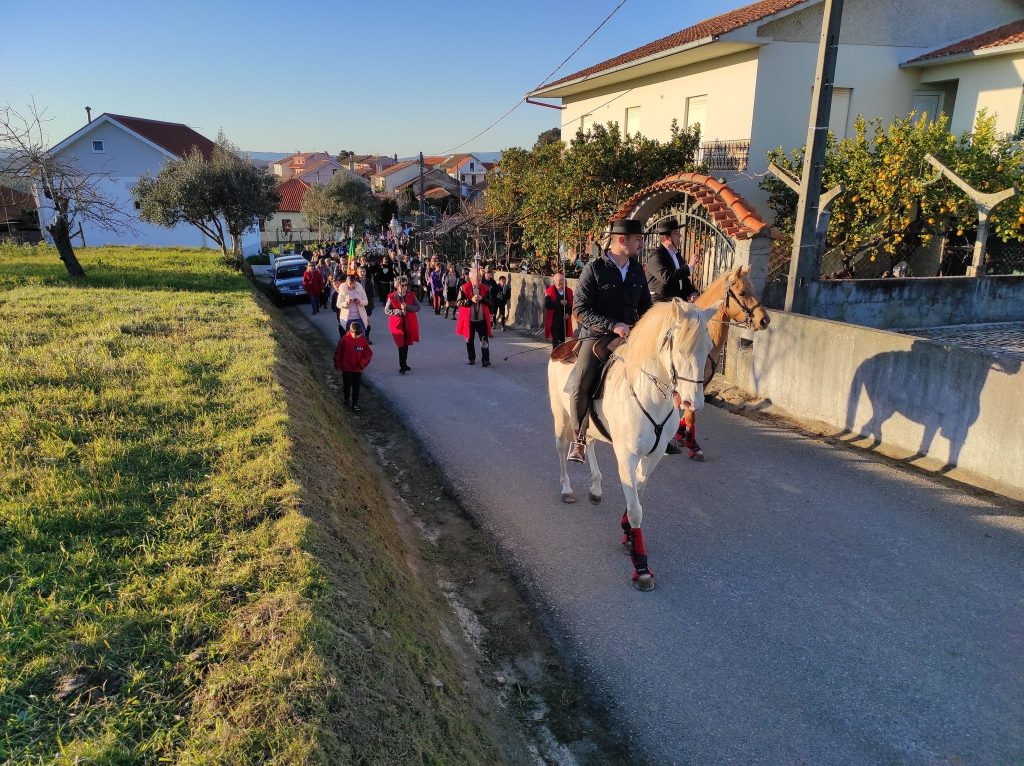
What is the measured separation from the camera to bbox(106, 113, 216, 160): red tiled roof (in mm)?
39469

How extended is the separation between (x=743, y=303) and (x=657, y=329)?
312cm

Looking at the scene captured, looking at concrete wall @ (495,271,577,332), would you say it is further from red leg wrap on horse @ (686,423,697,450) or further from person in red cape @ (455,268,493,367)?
red leg wrap on horse @ (686,423,697,450)

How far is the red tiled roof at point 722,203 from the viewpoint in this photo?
31.9ft

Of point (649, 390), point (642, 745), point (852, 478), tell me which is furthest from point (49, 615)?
point (852, 478)

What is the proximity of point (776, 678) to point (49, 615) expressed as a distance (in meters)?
4.14

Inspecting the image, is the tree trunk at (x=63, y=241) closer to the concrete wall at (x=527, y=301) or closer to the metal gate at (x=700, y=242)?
the concrete wall at (x=527, y=301)

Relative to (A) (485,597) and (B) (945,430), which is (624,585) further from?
(B) (945,430)

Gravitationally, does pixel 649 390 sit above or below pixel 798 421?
above

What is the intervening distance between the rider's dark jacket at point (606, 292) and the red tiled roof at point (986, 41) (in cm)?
1826

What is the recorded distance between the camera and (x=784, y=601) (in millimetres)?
4590

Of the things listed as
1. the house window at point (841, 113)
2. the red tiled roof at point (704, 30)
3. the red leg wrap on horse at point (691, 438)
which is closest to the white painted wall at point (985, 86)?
the house window at point (841, 113)

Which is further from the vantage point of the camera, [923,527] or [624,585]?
[923,527]

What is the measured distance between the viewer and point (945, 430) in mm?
→ 6801

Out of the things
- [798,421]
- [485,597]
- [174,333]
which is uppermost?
[174,333]
